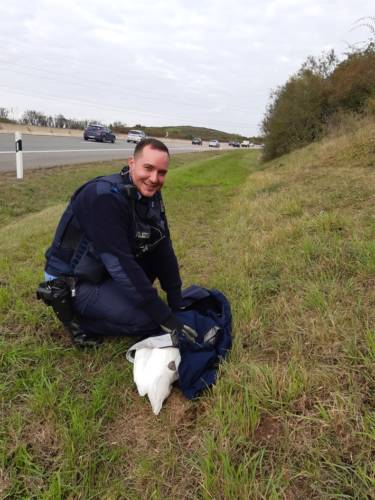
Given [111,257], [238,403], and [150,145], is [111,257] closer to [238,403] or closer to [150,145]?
[150,145]

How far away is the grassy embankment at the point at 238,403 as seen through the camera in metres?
1.58

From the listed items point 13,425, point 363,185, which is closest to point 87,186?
point 13,425

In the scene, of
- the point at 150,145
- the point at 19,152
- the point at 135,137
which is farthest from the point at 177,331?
the point at 135,137

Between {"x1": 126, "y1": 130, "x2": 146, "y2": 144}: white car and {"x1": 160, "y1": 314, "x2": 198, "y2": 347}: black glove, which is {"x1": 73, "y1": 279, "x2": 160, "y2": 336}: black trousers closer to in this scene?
{"x1": 160, "y1": 314, "x2": 198, "y2": 347}: black glove

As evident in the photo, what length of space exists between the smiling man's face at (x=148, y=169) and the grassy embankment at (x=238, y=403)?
3.73 feet

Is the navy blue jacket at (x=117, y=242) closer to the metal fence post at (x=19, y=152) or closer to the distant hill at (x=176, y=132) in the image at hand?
the metal fence post at (x=19, y=152)

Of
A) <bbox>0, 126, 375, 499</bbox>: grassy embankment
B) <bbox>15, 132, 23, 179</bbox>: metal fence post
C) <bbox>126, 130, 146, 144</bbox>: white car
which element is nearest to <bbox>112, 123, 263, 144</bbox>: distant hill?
<bbox>126, 130, 146, 144</bbox>: white car

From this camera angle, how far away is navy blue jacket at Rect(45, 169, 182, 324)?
2.30 m

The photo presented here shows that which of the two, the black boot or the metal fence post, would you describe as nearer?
the black boot

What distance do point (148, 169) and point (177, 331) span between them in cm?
110

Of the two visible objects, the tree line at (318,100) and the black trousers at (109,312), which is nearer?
the black trousers at (109,312)

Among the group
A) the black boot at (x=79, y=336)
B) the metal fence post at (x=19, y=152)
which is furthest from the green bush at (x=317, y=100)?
the black boot at (x=79, y=336)

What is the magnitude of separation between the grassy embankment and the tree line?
36.5ft

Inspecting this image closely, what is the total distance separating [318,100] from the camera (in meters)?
16.3
